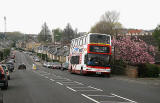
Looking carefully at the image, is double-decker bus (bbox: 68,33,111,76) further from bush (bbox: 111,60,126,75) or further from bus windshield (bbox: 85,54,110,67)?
bush (bbox: 111,60,126,75)

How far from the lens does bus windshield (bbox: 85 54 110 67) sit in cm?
3028

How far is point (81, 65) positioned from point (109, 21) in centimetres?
5400

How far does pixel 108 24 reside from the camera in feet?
258

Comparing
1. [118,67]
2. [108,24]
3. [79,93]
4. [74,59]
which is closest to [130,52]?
[118,67]

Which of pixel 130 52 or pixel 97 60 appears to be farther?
pixel 130 52

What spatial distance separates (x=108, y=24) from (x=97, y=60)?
162 ft

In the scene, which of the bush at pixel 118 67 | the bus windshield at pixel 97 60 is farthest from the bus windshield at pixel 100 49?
the bush at pixel 118 67

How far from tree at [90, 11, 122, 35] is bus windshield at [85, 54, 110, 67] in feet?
147

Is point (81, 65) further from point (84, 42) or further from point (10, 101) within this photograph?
point (10, 101)

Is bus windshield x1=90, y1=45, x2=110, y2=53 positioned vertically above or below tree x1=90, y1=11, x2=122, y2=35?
below

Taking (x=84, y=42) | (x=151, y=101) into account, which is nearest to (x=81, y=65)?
(x=84, y=42)

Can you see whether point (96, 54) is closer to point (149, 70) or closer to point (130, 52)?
point (149, 70)

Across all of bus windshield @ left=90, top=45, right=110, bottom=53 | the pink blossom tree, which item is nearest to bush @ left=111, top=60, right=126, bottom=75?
the pink blossom tree

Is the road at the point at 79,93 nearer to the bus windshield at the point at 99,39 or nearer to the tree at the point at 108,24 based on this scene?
the bus windshield at the point at 99,39
